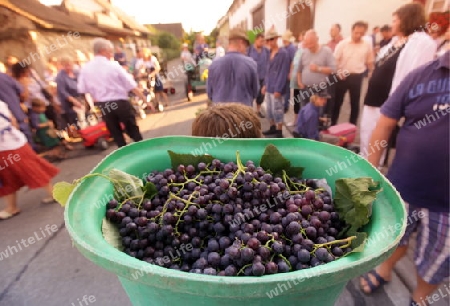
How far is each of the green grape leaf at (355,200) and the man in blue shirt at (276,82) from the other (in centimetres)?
470

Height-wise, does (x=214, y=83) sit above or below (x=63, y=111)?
above

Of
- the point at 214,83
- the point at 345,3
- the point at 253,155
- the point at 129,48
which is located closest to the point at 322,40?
the point at 345,3

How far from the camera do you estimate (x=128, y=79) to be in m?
4.31

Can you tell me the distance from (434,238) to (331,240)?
1.43 meters

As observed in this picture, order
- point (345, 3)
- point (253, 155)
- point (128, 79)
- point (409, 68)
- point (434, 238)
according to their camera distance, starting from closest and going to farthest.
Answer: point (253, 155) → point (434, 238) → point (409, 68) → point (128, 79) → point (345, 3)

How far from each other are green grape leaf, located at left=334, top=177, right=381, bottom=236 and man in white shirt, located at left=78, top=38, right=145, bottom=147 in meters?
4.00

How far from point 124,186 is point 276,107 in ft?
16.2

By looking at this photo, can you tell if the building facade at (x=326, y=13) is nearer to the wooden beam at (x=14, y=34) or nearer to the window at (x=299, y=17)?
the window at (x=299, y=17)

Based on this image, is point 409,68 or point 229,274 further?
point 409,68

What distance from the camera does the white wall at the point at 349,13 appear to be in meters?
8.51

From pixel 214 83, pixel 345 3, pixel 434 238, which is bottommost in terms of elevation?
pixel 434 238

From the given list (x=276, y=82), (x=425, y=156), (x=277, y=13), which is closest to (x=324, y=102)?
(x=276, y=82)

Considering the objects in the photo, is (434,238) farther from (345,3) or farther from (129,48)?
(129,48)

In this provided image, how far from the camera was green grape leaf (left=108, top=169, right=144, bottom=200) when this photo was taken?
0.99 m
